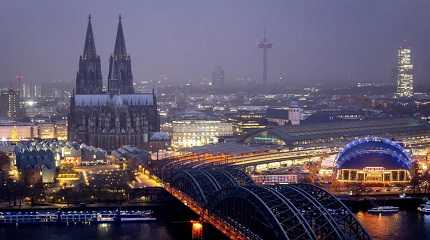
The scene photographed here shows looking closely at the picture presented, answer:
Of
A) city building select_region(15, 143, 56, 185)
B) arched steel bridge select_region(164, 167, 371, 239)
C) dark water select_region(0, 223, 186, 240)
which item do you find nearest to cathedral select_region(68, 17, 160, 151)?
city building select_region(15, 143, 56, 185)

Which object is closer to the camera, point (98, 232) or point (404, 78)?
point (98, 232)

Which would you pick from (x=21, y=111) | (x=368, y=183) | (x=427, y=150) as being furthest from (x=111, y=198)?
(x=21, y=111)

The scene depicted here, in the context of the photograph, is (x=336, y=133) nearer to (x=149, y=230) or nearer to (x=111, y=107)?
(x=111, y=107)

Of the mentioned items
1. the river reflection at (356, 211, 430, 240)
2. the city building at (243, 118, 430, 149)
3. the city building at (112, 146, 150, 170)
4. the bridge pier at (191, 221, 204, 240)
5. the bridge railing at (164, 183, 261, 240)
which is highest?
the city building at (243, 118, 430, 149)

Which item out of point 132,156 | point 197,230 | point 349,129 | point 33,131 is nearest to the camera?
point 197,230

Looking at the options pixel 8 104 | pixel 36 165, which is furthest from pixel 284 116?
pixel 36 165

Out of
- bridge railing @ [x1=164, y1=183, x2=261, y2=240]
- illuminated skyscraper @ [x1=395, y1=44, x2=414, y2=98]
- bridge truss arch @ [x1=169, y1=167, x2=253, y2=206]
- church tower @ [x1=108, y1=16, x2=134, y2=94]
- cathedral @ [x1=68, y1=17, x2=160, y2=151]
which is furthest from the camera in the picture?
illuminated skyscraper @ [x1=395, y1=44, x2=414, y2=98]

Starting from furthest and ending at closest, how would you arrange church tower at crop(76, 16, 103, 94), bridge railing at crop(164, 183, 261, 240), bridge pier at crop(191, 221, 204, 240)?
church tower at crop(76, 16, 103, 94) → bridge pier at crop(191, 221, 204, 240) → bridge railing at crop(164, 183, 261, 240)

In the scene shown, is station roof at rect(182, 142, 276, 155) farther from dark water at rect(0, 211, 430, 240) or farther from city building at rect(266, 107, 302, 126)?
city building at rect(266, 107, 302, 126)

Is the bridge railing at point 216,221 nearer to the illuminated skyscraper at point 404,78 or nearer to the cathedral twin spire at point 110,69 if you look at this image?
the cathedral twin spire at point 110,69
